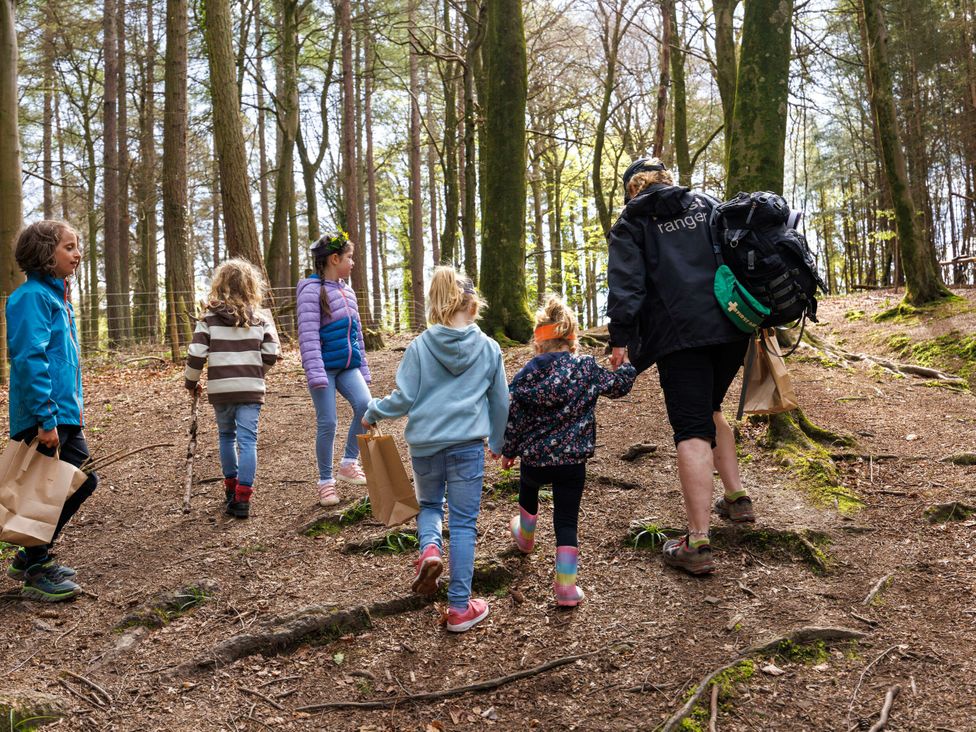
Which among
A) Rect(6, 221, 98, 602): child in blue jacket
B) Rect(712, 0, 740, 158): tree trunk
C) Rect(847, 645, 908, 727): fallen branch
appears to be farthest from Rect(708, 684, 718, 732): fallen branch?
Rect(712, 0, 740, 158): tree trunk

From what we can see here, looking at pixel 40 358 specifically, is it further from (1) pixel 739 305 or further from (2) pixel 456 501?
(1) pixel 739 305

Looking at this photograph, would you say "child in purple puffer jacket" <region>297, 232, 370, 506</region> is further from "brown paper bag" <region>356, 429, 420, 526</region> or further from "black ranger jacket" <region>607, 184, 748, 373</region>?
"black ranger jacket" <region>607, 184, 748, 373</region>

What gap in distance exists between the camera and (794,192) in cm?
3092

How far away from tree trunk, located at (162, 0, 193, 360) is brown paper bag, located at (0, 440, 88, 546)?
8144 millimetres

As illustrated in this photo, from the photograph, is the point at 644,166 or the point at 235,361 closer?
the point at 644,166

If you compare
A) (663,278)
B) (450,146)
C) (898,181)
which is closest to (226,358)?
(663,278)

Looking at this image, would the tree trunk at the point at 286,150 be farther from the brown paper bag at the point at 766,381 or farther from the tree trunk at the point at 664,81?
the brown paper bag at the point at 766,381

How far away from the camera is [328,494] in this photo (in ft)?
16.0

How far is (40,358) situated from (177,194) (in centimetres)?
885

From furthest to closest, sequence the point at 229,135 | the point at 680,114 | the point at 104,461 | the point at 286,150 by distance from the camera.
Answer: the point at 286,150 < the point at 680,114 < the point at 229,135 < the point at 104,461

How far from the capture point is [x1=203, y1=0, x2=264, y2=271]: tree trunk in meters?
10.4

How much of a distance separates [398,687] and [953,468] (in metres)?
3.95

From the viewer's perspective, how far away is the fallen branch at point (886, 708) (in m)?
2.44

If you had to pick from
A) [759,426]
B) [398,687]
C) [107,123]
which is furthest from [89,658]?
[107,123]
